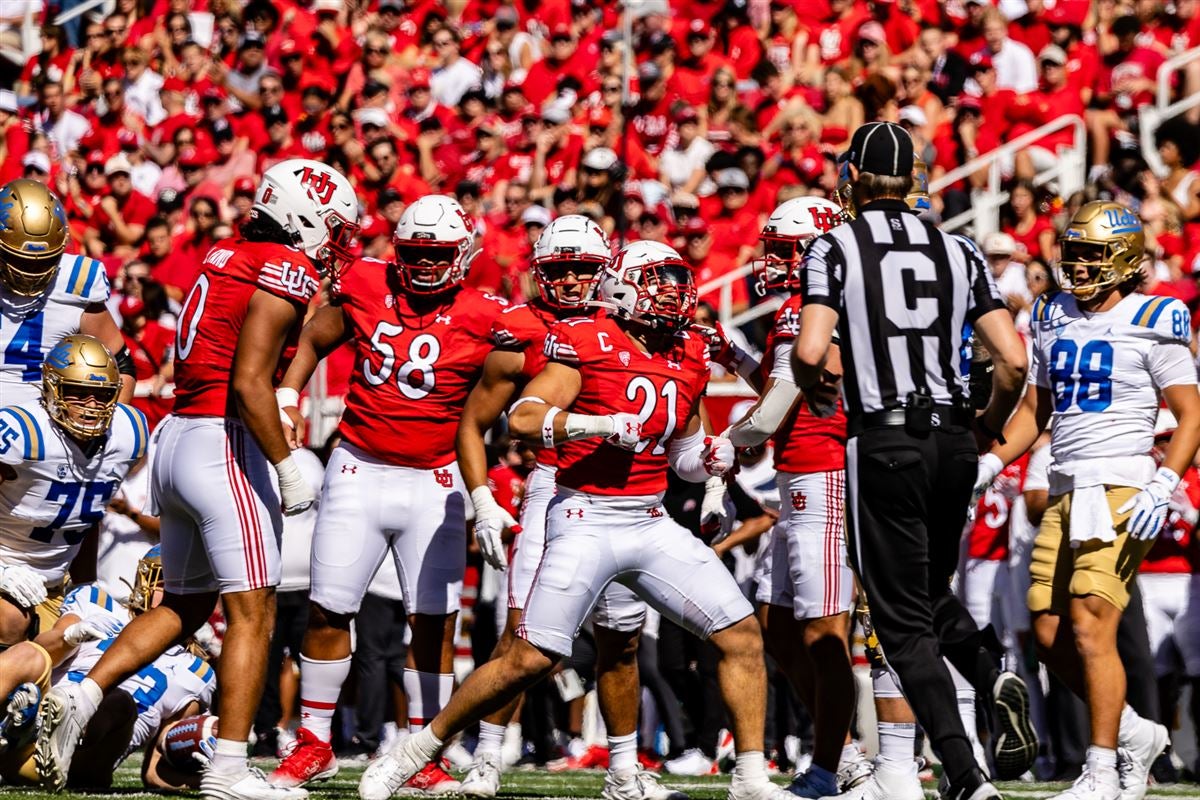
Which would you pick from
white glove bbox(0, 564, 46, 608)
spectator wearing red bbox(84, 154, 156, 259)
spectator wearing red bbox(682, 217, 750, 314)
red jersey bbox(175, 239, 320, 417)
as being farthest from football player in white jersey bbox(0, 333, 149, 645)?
spectator wearing red bbox(84, 154, 156, 259)

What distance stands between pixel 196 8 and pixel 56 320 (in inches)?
454

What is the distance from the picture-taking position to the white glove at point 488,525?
6.92 metres

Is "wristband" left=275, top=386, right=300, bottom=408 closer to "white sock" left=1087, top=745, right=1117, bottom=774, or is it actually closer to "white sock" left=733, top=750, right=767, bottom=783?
"white sock" left=733, top=750, right=767, bottom=783

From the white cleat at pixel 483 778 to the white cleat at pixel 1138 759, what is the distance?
2346 mm

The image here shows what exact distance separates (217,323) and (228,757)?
1472 mm

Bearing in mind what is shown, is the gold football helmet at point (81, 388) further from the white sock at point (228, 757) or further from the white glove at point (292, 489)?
the white sock at point (228, 757)

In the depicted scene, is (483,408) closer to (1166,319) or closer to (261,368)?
(261,368)

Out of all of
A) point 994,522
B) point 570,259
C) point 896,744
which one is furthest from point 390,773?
point 994,522

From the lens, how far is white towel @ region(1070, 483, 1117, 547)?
23.3 ft

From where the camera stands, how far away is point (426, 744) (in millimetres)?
6578

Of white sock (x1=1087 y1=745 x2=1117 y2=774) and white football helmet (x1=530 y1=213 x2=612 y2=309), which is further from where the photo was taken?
white football helmet (x1=530 y1=213 x2=612 y2=309)

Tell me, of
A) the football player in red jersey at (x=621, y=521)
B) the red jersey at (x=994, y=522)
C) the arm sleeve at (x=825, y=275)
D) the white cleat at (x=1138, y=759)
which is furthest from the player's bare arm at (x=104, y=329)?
the red jersey at (x=994, y=522)

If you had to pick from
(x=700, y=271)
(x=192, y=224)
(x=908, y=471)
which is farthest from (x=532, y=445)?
(x=192, y=224)

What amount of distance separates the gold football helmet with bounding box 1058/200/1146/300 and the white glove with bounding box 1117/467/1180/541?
0.79 meters
